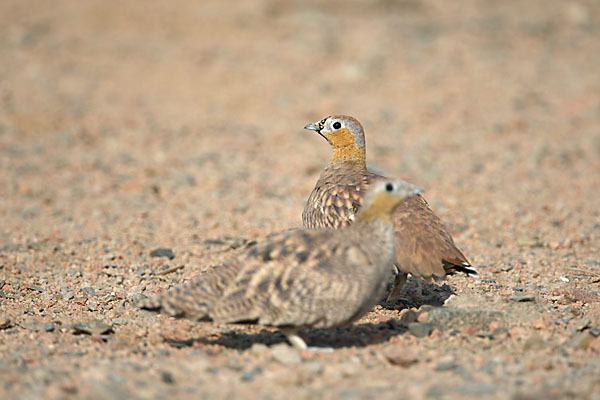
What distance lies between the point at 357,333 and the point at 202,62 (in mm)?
12946

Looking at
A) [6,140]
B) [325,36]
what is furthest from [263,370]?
[325,36]

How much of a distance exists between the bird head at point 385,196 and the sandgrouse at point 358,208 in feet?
2.60

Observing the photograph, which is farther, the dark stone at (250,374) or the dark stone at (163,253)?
the dark stone at (163,253)

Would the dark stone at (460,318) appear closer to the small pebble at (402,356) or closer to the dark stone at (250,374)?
the small pebble at (402,356)

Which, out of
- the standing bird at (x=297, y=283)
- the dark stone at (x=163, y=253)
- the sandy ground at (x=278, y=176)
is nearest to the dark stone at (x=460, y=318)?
the sandy ground at (x=278, y=176)

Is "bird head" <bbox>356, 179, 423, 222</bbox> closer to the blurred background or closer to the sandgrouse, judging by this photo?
the sandgrouse

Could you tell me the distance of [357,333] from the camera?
5.74 metres

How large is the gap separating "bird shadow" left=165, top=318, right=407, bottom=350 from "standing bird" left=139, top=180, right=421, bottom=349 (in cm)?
42

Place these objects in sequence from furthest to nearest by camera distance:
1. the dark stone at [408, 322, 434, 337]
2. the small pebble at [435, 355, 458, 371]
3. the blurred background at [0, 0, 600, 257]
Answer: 1. the blurred background at [0, 0, 600, 257]
2. the dark stone at [408, 322, 434, 337]
3. the small pebble at [435, 355, 458, 371]

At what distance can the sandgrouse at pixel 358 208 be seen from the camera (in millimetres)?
5953

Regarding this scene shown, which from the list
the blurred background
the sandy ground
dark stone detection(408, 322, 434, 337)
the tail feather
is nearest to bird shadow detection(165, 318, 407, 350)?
the sandy ground

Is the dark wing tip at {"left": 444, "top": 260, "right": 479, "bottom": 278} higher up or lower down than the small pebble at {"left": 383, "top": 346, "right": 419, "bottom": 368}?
higher up

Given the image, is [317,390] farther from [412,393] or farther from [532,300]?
[532,300]

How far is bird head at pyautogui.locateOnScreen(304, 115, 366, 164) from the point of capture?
7703 millimetres
